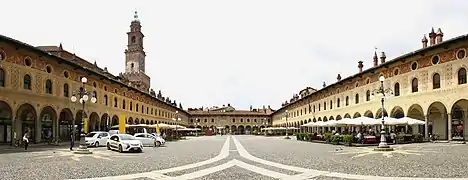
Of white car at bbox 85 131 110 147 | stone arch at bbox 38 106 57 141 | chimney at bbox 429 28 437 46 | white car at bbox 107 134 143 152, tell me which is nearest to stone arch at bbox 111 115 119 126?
stone arch at bbox 38 106 57 141

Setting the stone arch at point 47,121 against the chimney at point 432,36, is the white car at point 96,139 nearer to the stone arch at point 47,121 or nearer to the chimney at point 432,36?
the stone arch at point 47,121

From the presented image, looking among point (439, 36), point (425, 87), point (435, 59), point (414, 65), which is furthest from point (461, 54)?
point (439, 36)

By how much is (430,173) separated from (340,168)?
3145mm

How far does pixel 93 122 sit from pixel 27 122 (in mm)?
11486

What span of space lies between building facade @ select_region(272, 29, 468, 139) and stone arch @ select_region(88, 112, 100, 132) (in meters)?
28.6

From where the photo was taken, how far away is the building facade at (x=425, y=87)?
108 ft

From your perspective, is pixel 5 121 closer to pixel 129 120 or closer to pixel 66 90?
pixel 66 90

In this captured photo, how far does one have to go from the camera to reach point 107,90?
49.2 m

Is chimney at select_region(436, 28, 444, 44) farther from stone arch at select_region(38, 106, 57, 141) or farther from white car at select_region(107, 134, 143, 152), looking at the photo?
stone arch at select_region(38, 106, 57, 141)

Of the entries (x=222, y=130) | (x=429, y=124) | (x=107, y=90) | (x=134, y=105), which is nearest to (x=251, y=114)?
(x=222, y=130)

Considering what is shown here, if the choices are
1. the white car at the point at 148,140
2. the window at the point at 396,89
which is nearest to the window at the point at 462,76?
the window at the point at 396,89

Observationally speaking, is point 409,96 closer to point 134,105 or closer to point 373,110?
point 373,110

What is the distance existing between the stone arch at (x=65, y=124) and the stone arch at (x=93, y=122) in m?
2.91

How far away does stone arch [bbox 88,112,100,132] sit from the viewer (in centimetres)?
4653
